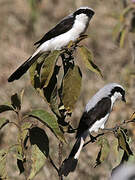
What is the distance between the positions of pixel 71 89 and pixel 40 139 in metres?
0.28

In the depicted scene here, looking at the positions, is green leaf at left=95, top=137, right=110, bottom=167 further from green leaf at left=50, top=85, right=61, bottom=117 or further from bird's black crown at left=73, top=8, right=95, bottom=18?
bird's black crown at left=73, top=8, right=95, bottom=18

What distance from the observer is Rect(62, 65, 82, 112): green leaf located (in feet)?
6.98

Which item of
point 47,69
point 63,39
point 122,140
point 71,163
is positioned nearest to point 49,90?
point 47,69

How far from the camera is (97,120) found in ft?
12.1

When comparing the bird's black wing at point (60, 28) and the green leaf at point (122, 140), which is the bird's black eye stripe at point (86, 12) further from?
the green leaf at point (122, 140)

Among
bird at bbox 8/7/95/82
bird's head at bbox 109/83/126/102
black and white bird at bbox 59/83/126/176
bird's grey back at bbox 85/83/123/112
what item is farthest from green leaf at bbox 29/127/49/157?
bird's head at bbox 109/83/126/102

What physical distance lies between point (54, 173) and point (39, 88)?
104 inches

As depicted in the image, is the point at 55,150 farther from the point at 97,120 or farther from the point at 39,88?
the point at 39,88

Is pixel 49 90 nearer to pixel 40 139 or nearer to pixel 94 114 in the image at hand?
pixel 40 139

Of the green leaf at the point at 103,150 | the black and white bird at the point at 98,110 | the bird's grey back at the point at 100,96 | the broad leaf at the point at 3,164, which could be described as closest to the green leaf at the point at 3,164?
the broad leaf at the point at 3,164

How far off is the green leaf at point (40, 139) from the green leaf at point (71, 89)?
17 cm

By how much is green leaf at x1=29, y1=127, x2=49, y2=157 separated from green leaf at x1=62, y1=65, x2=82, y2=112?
0.17 m

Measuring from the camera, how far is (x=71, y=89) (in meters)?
2.12

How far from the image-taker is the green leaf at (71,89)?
2.13m
